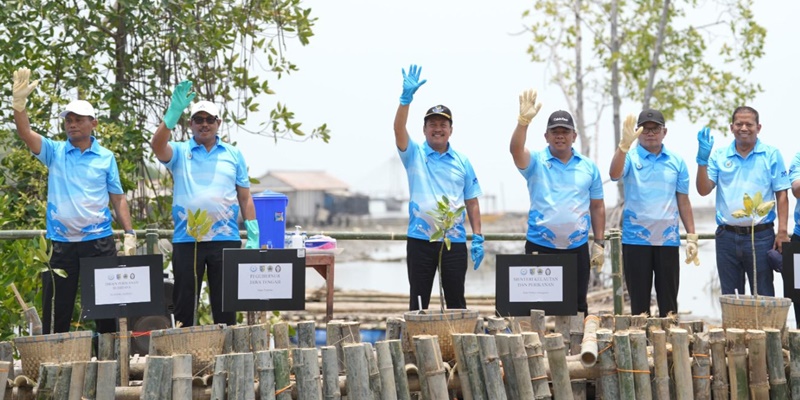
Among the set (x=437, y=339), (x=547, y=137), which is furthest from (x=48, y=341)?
(x=547, y=137)

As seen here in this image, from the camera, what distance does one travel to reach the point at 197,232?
213 inches

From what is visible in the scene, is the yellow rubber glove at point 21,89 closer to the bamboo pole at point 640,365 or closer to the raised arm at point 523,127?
the raised arm at point 523,127

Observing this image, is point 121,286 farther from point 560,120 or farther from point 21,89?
point 560,120

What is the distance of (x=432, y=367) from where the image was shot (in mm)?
4734

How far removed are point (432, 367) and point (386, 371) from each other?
22 cm

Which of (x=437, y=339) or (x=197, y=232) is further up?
(x=197, y=232)

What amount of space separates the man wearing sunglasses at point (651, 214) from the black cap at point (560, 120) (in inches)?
12.9

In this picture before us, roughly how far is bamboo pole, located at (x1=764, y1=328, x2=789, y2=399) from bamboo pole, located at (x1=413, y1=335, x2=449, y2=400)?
5.13ft

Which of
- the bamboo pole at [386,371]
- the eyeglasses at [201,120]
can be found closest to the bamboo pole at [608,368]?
the bamboo pole at [386,371]

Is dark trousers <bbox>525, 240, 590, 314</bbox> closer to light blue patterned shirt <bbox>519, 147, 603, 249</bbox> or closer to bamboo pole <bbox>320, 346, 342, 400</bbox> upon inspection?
light blue patterned shirt <bbox>519, 147, 603, 249</bbox>

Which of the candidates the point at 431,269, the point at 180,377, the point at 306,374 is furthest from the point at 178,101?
the point at 306,374

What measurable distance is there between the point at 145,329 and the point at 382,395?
2.87m

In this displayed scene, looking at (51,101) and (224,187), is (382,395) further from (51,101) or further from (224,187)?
(51,101)

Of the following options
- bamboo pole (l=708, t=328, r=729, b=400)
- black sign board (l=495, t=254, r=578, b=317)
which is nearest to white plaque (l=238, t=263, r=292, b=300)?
black sign board (l=495, t=254, r=578, b=317)
